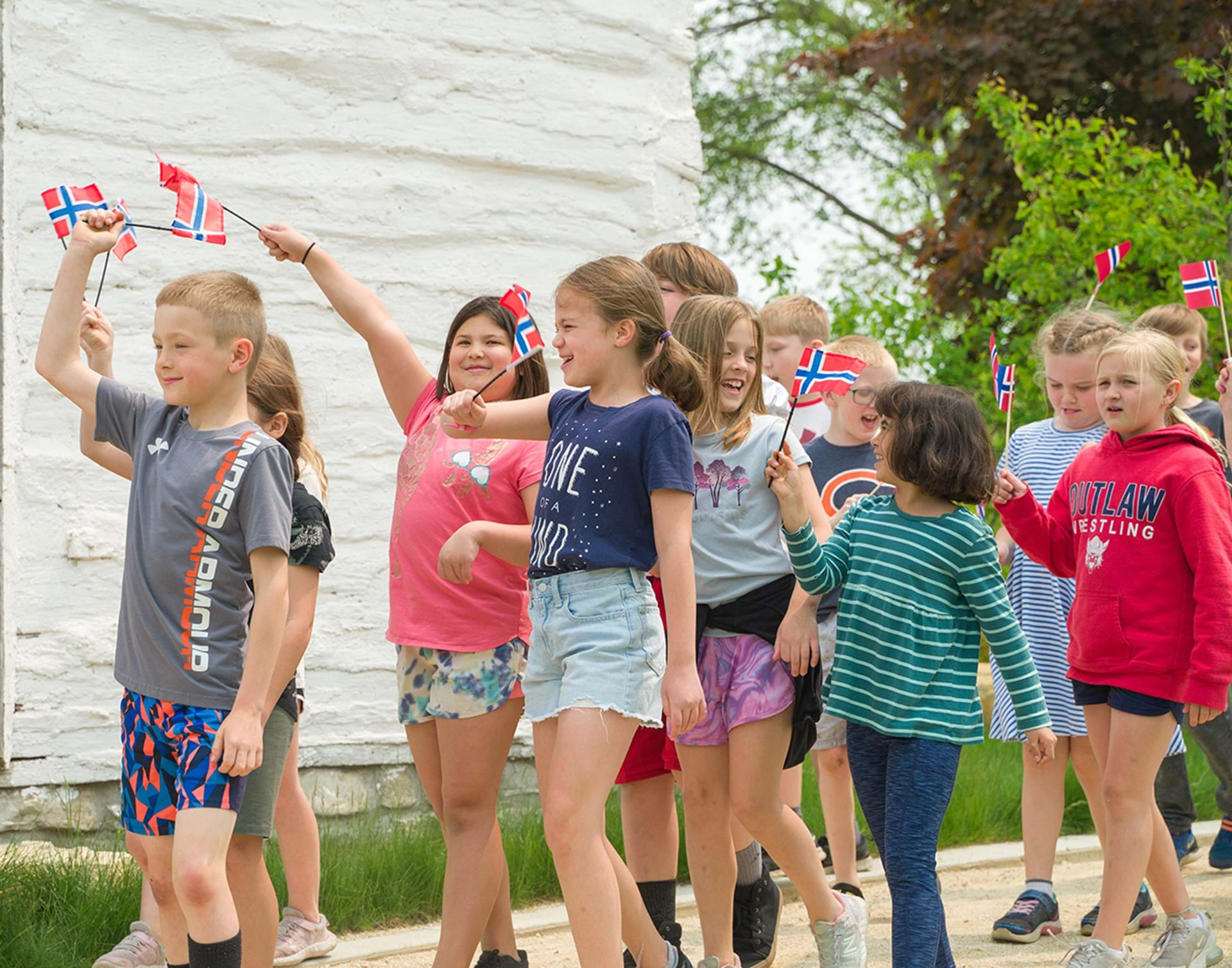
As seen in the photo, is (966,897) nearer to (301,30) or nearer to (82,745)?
(82,745)

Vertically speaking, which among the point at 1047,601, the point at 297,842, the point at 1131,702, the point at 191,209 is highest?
the point at 191,209

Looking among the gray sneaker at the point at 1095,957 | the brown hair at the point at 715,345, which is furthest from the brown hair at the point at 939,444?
the gray sneaker at the point at 1095,957

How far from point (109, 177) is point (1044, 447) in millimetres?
3234

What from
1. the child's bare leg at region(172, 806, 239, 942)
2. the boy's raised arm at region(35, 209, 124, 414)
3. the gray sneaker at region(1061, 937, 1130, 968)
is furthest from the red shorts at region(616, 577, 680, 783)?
the boy's raised arm at region(35, 209, 124, 414)

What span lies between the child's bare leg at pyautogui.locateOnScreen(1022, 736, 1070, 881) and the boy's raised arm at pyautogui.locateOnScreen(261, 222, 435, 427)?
216 cm

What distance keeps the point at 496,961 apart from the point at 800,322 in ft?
7.79

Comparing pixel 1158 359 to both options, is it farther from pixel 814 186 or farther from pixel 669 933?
pixel 814 186

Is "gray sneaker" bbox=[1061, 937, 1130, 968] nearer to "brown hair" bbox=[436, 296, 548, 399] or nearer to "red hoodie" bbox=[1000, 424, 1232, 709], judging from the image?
"red hoodie" bbox=[1000, 424, 1232, 709]

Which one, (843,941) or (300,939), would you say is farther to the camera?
(300,939)

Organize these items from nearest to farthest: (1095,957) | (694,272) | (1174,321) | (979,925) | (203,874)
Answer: (203,874) < (1095,957) < (694,272) < (979,925) < (1174,321)

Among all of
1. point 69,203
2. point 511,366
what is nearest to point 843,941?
point 511,366

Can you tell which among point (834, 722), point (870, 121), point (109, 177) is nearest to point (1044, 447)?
point (834, 722)

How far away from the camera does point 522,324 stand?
3488 mm

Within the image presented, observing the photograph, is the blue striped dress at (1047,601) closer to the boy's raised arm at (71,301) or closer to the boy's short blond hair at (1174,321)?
the boy's short blond hair at (1174,321)
